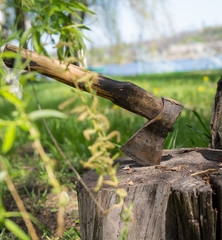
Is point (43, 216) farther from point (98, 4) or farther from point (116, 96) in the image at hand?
point (98, 4)

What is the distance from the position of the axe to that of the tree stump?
125 millimetres

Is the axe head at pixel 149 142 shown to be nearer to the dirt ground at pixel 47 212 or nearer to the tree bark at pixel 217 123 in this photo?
the tree bark at pixel 217 123

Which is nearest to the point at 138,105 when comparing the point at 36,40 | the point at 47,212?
the point at 36,40

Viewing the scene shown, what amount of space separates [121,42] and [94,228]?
13.8 feet

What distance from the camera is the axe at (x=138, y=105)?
1288 mm

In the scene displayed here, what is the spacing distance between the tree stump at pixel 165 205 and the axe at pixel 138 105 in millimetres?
125

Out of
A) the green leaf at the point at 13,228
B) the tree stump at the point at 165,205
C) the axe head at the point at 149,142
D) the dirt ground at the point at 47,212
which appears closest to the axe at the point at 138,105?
the axe head at the point at 149,142

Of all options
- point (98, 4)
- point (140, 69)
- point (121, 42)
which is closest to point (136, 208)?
point (121, 42)

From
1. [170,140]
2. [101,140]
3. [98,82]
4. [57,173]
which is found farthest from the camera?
[57,173]

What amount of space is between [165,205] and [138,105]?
46 centimetres

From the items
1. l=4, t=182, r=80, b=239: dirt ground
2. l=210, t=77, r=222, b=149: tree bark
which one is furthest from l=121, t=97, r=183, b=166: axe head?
l=4, t=182, r=80, b=239: dirt ground

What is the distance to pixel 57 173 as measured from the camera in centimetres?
218

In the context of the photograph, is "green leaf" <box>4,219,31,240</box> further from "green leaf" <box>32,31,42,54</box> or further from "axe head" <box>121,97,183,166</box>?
"axe head" <box>121,97,183,166</box>

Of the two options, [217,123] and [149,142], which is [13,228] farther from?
[217,123]
